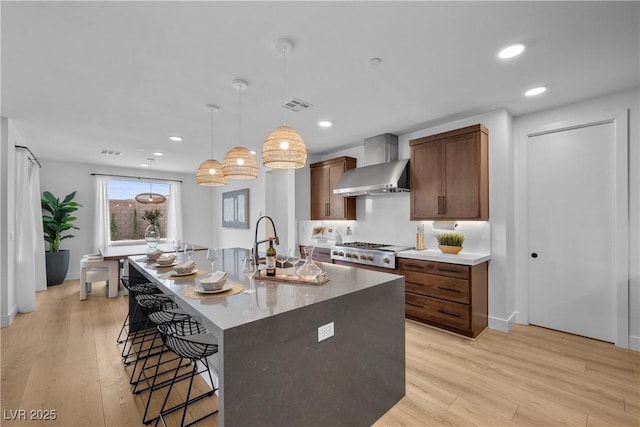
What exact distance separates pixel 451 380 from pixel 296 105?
120 inches

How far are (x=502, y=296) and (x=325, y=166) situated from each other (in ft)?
10.8

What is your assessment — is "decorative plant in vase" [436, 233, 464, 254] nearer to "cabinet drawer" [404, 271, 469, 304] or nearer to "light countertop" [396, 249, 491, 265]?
"light countertop" [396, 249, 491, 265]

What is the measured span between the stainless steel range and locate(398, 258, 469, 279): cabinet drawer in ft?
0.49

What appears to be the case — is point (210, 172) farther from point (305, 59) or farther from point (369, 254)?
point (369, 254)

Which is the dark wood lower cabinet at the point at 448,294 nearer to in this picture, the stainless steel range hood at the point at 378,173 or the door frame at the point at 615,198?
the door frame at the point at 615,198

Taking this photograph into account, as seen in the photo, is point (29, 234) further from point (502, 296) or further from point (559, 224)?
point (559, 224)

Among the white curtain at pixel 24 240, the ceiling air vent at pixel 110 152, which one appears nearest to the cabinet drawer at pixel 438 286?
the white curtain at pixel 24 240

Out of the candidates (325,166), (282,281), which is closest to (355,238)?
(325,166)

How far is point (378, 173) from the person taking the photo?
13.6 feet

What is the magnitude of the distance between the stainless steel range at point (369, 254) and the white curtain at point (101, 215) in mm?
5658

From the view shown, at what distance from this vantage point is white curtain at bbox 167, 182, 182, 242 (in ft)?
25.8

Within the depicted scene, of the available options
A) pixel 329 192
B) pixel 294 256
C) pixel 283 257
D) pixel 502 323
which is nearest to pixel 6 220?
pixel 283 257

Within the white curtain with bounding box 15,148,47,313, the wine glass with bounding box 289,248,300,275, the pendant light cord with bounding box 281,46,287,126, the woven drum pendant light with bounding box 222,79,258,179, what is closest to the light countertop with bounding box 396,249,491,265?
the wine glass with bounding box 289,248,300,275

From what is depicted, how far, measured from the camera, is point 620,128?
9.53 feet
